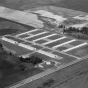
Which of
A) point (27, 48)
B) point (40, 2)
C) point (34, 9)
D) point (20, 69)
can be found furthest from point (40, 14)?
point (20, 69)

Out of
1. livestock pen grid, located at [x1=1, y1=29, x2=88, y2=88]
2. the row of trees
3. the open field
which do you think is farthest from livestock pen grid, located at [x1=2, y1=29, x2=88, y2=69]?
the open field

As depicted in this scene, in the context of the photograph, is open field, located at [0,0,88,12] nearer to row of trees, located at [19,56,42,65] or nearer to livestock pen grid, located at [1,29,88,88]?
livestock pen grid, located at [1,29,88,88]

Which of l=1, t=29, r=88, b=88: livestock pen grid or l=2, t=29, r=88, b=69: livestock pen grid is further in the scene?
l=2, t=29, r=88, b=69: livestock pen grid

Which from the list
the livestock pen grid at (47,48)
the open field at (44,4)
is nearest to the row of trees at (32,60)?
the livestock pen grid at (47,48)

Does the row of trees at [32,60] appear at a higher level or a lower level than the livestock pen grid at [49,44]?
lower

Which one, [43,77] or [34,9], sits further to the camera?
[34,9]

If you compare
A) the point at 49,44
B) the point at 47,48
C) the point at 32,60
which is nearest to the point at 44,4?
the point at 49,44

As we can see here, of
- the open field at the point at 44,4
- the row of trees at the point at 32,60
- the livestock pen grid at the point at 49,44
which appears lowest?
the row of trees at the point at 32,60

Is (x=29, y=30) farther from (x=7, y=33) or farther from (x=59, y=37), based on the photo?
(x=59, y=37)

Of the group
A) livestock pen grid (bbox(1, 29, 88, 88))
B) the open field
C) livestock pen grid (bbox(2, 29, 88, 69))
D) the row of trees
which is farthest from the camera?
the open field

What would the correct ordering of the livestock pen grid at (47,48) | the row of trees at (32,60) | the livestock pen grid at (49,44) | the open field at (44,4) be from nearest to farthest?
the livestock pen grid at (47,48) → the row of trees at (32,60) → the livestock pen grid at (49,44) → the open field at (44,4)

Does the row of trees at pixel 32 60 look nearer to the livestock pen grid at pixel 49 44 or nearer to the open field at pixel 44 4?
the livestock pen grid at pixel 49 44
